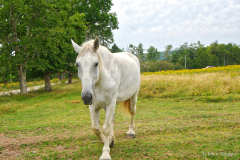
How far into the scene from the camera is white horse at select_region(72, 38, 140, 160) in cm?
283

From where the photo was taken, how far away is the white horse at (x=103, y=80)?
2.83 meters

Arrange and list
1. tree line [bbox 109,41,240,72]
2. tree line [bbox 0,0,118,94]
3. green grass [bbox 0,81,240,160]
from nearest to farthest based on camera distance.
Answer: green grass [bbox 0,81,240,160], tree line [bbox 0,0,118,94], tree line [bbox 109,41,240,72]

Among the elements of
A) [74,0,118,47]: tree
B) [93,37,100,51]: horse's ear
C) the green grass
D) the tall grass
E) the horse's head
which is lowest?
the green grass

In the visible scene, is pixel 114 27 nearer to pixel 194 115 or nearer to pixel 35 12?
pixel 35 12

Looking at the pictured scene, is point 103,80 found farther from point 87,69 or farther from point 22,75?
point 22,75

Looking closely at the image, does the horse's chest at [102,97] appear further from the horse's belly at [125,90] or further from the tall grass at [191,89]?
the tall grass at [191,89]

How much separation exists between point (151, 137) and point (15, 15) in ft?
49.3

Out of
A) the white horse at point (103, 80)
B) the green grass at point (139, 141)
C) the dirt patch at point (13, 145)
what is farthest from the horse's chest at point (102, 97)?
the dirt patch at point (13, 145)

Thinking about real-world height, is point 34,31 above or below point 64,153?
above

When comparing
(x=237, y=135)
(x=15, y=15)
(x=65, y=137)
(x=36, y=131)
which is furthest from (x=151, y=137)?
(x=15, y=15)

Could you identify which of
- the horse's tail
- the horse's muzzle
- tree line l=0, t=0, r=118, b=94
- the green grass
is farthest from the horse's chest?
tree line l=0, t=0, r=118, b=94

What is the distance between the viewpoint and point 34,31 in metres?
14.6

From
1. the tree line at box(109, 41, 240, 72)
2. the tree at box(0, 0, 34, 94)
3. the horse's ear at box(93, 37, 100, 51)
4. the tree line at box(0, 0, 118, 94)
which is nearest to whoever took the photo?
the horse's ear at box(93, 37, 100, 51)

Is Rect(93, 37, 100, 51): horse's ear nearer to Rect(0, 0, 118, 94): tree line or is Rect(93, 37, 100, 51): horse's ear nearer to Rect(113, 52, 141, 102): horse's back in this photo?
Rect(113, 52, 141, 102): horse's back
